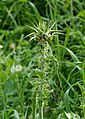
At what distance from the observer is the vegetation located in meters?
2.08

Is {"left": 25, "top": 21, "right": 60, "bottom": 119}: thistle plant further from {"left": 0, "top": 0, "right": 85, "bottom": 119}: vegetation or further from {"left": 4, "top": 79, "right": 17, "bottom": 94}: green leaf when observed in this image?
{"left": 4, "top": 79, "right": 17, "bottom": 94}: green leaf

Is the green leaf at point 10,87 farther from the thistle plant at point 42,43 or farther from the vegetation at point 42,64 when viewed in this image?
the thistle plant at point 42,43

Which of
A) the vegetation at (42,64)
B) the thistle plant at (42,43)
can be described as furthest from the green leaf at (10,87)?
the thistle plant at (42,43)

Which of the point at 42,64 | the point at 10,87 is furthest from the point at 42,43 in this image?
the point at 10,87

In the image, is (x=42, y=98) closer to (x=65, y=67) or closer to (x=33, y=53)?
(x=65, y=67)

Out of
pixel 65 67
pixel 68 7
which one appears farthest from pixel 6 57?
pixel 68 7

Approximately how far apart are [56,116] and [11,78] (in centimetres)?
47

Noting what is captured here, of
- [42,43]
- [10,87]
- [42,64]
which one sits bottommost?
[10,87]

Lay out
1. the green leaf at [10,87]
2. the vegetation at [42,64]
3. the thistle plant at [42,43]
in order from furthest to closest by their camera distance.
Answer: the green leaf at [10,87] < the vegetation at [42,64] < the thistle plant at [42,43]

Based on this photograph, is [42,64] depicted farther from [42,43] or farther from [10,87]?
[10,87]

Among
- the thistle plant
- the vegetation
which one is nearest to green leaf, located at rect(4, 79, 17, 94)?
the vegetation

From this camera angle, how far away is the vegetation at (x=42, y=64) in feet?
6.81

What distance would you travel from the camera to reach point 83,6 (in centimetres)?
364

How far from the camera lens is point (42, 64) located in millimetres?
2037
